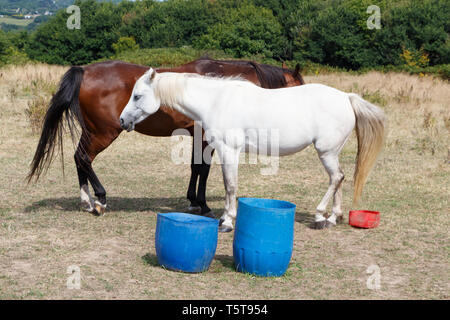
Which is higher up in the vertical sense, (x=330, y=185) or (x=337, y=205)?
(x=330, y=185)

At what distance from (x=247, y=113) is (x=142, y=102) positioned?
1.20m

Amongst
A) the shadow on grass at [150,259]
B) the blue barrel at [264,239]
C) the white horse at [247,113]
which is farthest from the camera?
the white horse at [247,113]

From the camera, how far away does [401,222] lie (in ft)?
22.3

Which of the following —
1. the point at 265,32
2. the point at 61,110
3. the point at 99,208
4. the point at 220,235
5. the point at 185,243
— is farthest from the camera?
the point at 265,32

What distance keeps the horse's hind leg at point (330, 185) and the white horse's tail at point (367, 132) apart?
0.25m

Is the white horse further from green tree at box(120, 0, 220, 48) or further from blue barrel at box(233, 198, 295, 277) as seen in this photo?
green tree at box(120, 0, 220, 48)

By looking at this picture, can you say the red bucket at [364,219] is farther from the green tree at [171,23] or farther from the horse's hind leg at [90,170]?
the green tree at [171,23]

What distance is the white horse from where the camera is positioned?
5910 millimetres

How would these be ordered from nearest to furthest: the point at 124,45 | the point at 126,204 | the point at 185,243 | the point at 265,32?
the point at 185,243
the point at 126,204
the point at 265,32
the point at 124,45

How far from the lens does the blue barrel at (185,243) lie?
466 centimetres

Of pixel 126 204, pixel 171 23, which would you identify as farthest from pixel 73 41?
pixel 126 204

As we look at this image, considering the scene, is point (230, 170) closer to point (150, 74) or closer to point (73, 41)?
point (150, 74)

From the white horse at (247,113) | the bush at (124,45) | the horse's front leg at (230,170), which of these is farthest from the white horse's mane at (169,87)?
the bush at (124,45)

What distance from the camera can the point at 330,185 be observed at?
6.43m
